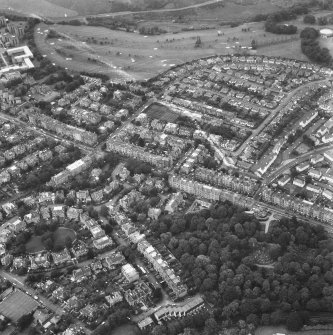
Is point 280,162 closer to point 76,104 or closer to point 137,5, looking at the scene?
point 76,104

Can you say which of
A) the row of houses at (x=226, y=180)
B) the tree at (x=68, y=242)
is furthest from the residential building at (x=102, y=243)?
the row of houses at (x=226, y=180)

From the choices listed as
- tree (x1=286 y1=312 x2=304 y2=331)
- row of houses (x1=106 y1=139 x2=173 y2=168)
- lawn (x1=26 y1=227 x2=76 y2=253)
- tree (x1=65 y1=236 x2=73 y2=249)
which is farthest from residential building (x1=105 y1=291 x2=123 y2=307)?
row of houses (x1=106 y1=139 x2=173 y2=168)

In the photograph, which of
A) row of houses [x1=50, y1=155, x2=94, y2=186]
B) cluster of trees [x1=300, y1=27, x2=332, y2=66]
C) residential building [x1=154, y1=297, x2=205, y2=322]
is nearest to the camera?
residential building [x1=154, y1=297, x2=205, y2=322]

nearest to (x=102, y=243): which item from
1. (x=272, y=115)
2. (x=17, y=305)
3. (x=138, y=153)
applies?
(x=17, y=305)

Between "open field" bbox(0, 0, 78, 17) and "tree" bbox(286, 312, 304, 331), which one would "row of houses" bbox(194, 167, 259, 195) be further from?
"open field" bbox(0, 0, 78, 17)

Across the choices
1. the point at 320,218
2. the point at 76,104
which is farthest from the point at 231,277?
the point at 76,104

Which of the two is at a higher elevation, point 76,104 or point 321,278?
point 76,104

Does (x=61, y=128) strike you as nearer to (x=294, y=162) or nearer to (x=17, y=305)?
(x=17, y=305)
